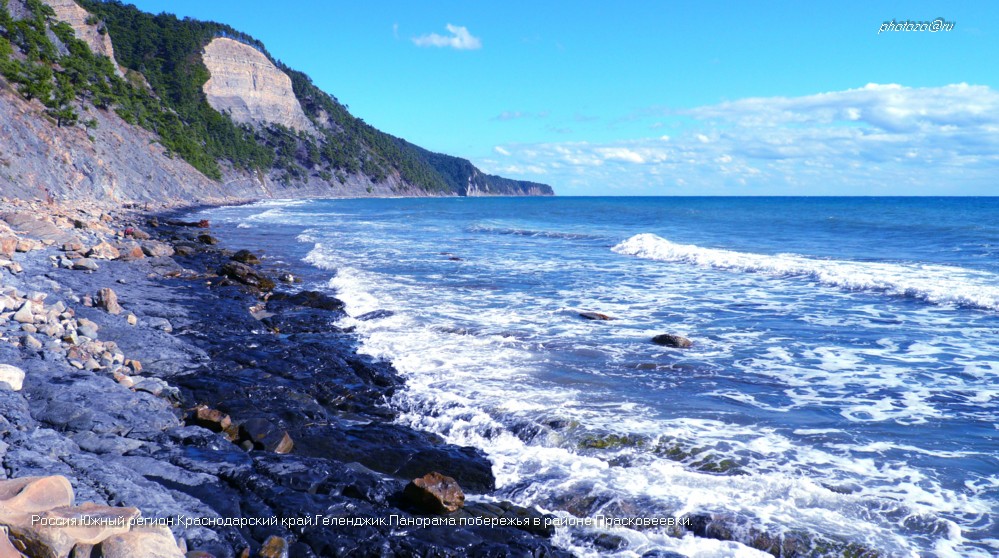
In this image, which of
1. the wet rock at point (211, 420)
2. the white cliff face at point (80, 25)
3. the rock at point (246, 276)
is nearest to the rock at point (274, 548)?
the wet rock at point (211, 420)

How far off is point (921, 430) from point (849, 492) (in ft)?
8.13

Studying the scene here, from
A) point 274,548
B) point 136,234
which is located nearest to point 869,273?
point 274,548

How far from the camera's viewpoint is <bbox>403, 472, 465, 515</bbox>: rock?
5406 mm

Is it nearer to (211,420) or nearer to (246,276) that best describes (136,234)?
(246,276)

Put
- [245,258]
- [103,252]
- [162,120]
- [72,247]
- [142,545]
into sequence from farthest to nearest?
[162,120] → [245,258] → [103,252] → [72,247] → [142,545]

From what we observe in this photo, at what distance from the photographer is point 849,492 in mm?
6137

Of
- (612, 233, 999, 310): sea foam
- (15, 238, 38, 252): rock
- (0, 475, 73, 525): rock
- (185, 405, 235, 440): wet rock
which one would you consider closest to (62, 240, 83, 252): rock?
(15, 238, 38, 252): rock

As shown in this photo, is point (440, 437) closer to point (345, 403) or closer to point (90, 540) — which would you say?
point (345, 403)

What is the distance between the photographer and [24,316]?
27.9 feet

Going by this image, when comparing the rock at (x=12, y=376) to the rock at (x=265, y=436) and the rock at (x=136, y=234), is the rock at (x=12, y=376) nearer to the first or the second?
the rock at (x=265, y=436)

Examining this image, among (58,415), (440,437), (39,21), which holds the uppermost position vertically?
(39,21)

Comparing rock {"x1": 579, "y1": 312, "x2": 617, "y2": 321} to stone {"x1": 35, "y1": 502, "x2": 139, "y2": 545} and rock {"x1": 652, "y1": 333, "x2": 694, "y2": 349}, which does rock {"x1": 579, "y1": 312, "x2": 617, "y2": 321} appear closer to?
rock {"x1": 652, "y1": 333, "x2": 694, "y2": 349}

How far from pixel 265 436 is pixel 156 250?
48.7ft

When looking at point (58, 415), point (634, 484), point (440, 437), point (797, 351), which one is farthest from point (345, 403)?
point (797, 351)
